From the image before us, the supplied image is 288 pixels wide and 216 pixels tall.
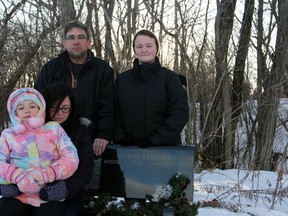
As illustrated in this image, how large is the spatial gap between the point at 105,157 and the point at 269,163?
7.76m

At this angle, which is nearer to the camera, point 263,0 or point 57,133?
point 57,133

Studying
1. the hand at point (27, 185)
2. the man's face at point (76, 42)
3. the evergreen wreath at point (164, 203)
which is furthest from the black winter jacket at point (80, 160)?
the man's face at point (76, 42)

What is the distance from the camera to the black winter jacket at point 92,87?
11.9 ft

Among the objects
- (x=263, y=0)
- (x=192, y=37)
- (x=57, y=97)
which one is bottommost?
(x=57, y=97)

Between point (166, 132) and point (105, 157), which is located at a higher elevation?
point (166, 132)

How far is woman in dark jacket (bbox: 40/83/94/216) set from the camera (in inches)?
121

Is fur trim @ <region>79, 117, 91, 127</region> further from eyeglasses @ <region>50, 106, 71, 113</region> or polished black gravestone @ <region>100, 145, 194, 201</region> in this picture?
polished black gravestone @ <region>100, 145, 194, 201</region>

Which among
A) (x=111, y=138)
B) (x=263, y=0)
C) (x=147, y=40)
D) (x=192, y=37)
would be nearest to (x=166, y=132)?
(x=111, y=138)

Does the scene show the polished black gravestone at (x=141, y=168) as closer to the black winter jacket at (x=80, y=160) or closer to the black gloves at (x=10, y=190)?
the black winter jacket at (x=80, y=160)

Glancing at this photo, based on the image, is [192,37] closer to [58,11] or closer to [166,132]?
[58,11]

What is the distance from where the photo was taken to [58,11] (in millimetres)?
9664

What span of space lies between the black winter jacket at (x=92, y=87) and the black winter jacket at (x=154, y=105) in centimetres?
14

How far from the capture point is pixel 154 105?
3512 millimetres

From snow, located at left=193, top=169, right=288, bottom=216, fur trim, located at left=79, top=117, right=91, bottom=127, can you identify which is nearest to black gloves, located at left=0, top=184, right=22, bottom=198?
fur trim, located at left=79, top=117, right=91, bottom=127
